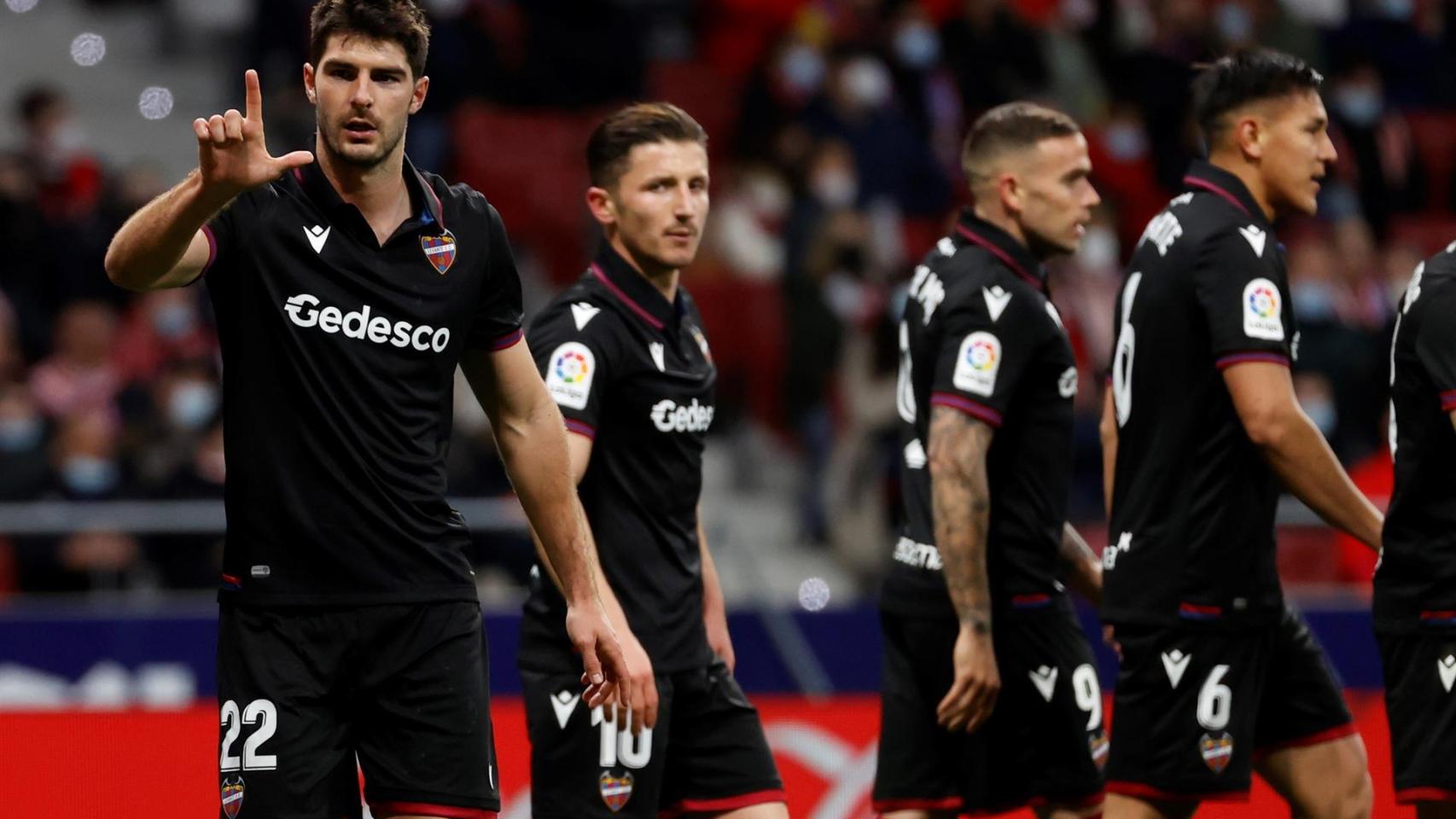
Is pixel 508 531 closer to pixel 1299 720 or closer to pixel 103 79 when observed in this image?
pixel 1299 720

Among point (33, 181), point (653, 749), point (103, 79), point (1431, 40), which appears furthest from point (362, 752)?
point (1431, 40)

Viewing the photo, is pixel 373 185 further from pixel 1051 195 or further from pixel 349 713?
pixel 1051 195

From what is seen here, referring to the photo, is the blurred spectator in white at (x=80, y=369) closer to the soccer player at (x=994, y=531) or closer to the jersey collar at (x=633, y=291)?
the jersey collar at (x=633, y=291)

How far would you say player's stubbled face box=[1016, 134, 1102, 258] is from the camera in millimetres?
6496

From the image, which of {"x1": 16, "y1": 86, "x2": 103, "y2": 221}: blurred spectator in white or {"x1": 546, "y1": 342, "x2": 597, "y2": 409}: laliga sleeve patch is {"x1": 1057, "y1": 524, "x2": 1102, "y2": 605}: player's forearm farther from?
→ {"x1": 16, "y1": 86, "x2": 103, "y2": 221}: blurred spectator in white

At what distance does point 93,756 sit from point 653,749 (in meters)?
2.84

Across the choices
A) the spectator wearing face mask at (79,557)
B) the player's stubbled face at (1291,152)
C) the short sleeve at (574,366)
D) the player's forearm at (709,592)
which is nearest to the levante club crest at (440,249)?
the short sleeve at (574,366)

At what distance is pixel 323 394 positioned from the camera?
4723 mm

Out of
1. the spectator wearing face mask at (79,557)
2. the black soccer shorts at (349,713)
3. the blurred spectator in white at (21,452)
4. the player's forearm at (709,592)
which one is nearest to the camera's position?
the black soccer shorts at (349,713)

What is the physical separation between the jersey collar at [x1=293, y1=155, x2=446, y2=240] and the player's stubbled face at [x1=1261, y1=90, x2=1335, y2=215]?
2.59 meters

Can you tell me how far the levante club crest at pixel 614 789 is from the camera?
229 inches

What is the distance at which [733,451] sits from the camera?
13406 millimetres

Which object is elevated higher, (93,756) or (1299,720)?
(1299,720)

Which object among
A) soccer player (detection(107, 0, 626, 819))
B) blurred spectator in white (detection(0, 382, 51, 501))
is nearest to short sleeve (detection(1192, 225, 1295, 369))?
soccer player (detection(107, 0, 626, 819))
